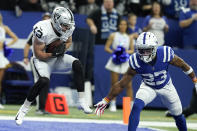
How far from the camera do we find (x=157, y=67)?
7.30 meters

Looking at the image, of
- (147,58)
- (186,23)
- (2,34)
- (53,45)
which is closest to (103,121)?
(53,45)

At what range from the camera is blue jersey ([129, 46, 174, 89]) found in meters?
7.29

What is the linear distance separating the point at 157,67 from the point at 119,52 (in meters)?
4.10

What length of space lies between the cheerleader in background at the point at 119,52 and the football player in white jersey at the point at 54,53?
341 centimetres

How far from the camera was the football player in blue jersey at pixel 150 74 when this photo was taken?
7168 mm

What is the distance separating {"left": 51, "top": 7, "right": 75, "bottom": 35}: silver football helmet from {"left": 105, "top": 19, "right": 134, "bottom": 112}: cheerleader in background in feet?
12.3

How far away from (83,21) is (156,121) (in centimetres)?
346

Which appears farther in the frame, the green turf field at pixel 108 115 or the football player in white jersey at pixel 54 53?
the green turf field at pixel 108 115

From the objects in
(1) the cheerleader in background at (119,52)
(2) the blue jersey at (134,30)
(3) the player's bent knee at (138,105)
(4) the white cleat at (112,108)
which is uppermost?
(3) the player's bent knee at (138,105)

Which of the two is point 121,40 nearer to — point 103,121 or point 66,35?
point 103,121

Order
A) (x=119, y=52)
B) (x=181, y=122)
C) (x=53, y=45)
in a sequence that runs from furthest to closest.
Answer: (x=119, y=52) → (x=53, y=45) → (x=181, y=122)

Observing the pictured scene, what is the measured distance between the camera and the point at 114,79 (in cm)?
1158

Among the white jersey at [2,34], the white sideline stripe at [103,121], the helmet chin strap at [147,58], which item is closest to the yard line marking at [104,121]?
the white sideline stripe at [103,121]

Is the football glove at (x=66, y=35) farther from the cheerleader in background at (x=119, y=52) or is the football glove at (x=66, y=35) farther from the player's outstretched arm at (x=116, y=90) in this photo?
the cheerleader in background at (x=119, y=52)
